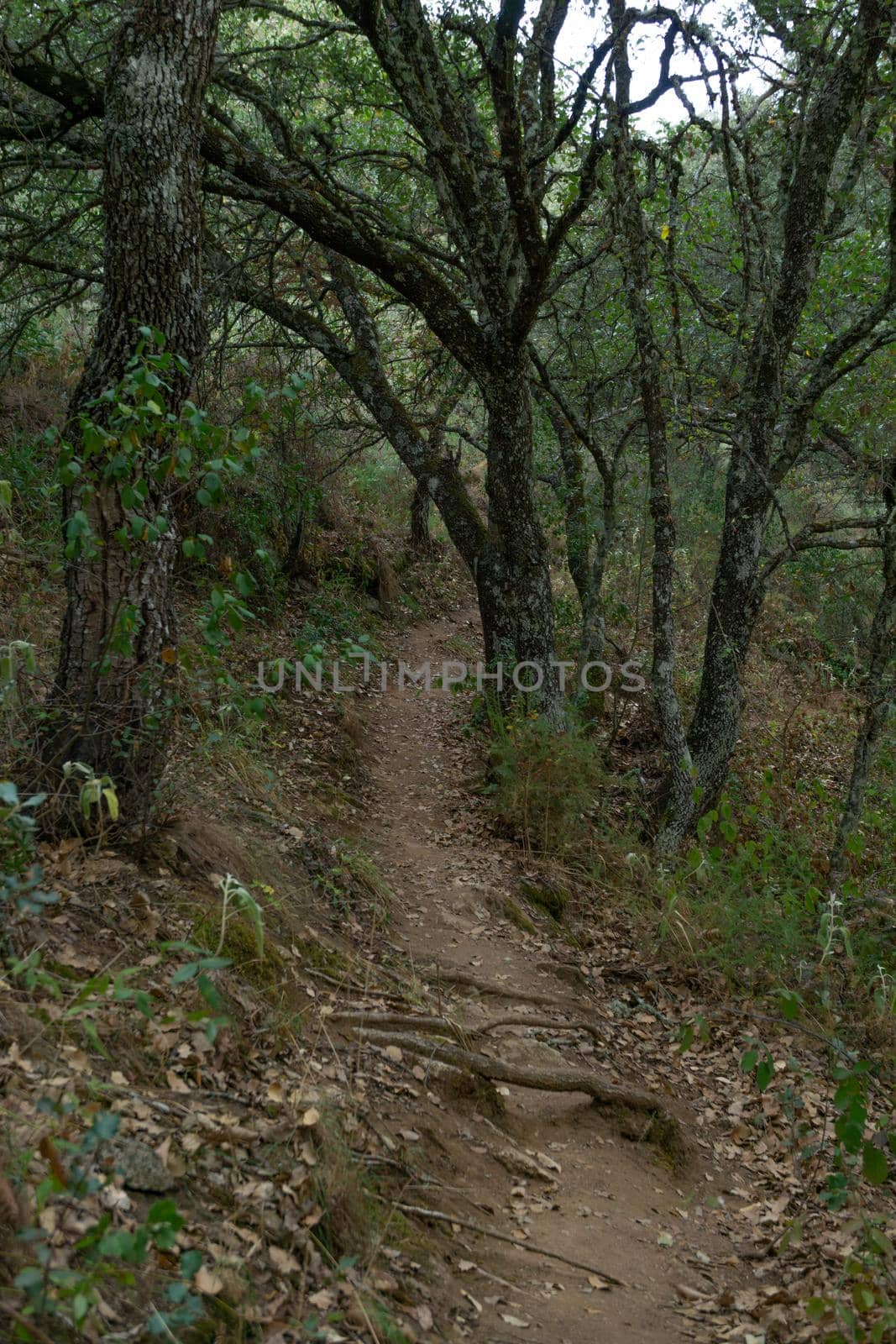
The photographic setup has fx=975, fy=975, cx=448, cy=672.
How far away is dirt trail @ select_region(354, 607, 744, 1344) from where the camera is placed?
11.1 feet

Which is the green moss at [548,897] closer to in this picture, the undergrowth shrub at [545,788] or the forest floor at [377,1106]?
the forest floor at [377,1106]

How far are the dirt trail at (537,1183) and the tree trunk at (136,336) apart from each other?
6.75ft

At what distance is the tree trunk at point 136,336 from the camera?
13.8ft

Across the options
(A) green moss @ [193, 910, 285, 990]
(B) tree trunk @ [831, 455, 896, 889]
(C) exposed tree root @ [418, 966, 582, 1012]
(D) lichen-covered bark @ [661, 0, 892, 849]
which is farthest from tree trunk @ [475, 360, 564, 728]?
(A) green moss @ [193, 910, 285, 990]

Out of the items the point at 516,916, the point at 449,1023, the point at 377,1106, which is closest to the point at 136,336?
the point at 377,1106

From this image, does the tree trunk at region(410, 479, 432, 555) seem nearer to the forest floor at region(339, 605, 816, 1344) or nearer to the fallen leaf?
the forest floor at region(339, 605, 816, 1344)

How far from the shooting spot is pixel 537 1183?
4.27 meters

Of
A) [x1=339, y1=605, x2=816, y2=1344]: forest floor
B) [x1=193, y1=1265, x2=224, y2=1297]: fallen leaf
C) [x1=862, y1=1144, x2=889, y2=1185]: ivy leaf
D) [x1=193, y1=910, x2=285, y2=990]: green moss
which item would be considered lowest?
[x1=339, y1=605, x2=816, y2=1344]: forest floor

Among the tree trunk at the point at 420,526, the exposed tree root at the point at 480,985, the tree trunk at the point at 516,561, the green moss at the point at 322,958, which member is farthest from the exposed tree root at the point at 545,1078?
the tree trunk at the point at 420,526

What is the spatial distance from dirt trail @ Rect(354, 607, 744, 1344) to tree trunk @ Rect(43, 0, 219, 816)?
2.06 metres

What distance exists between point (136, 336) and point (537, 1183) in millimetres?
4107

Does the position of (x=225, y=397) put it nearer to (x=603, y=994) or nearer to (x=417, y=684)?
(x=417, y=684)

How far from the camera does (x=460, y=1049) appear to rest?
15.3 ft

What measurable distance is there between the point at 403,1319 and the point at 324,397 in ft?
36.2
